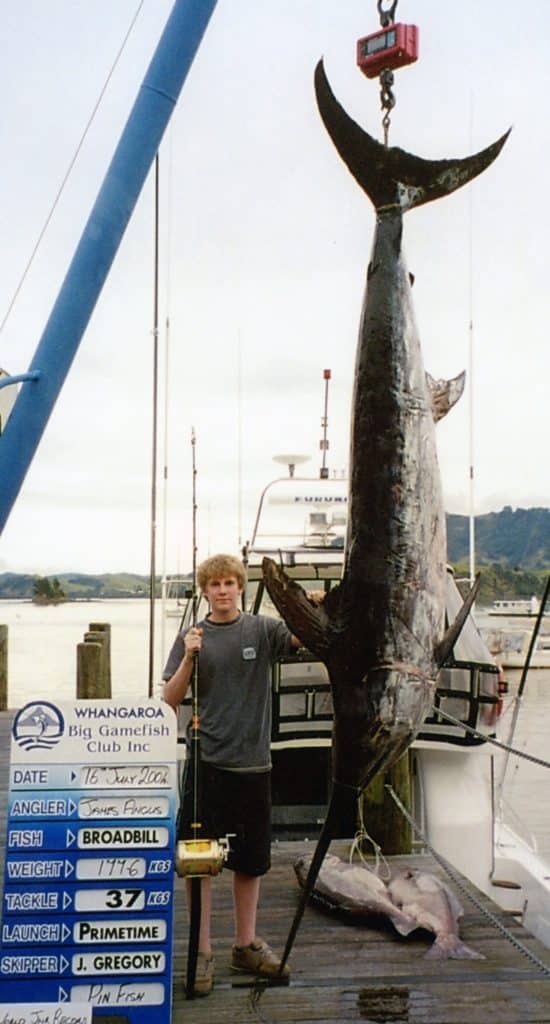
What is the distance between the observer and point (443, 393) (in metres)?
2.95

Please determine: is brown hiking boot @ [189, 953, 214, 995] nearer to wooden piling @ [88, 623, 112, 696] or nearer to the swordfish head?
the swordfish head

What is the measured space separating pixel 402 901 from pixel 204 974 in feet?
3.40

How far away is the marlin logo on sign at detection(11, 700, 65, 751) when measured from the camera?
2873 millimetres

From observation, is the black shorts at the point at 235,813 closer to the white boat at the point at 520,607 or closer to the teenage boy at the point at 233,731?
the teenage boy at the point at 233,731

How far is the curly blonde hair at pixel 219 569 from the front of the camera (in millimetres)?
3314

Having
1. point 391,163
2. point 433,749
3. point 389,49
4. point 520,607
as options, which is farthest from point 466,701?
point 520,607

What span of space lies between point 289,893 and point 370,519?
7.85ft

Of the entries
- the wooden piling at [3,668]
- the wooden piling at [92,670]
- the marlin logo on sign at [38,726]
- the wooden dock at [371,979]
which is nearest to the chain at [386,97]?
the marlin logo on sign at [38,726]

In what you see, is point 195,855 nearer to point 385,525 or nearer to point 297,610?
point 297,610

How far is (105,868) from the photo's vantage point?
2875 mm

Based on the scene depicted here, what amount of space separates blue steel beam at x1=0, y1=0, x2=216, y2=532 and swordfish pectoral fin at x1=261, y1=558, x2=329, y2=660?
4.42 ft

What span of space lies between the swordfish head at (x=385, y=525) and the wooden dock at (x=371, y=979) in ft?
3.35

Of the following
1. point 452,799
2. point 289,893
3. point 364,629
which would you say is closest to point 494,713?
point 452,799

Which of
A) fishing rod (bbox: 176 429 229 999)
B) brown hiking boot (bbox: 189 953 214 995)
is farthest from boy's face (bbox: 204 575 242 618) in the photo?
brown hiking boot (bbox: 189 953 214 995)
